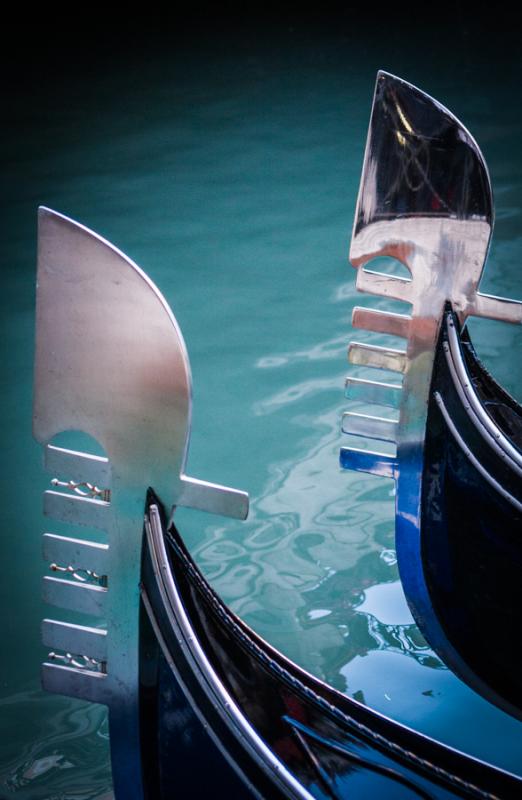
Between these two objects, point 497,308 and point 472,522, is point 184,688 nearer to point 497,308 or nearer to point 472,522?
point 472,522

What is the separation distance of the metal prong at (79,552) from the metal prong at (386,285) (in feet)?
1.70

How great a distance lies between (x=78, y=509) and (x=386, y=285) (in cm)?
53

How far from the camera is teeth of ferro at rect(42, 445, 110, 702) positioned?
2.96 feet

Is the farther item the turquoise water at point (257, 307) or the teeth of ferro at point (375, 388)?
the turquoise water at point (257, 307)

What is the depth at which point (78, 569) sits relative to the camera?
91 cm

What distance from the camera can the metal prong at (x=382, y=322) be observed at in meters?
1.28

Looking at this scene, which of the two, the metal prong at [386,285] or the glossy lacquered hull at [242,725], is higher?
the metal prong at [386,285]

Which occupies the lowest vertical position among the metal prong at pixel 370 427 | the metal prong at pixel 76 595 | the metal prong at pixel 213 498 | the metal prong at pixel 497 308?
the metal prong at pixel 76 595

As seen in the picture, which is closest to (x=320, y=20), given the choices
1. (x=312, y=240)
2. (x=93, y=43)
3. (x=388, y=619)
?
(x=93, y=43)

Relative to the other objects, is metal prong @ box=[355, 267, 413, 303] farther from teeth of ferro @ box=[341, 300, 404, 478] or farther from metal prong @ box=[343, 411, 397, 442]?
metal prong @ box=[343, 411, 397, 442]

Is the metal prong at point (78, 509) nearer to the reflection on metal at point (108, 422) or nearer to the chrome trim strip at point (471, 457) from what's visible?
the reflection on metal at point (108, 422)

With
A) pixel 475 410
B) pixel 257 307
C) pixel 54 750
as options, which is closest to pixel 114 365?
pixel 475 410


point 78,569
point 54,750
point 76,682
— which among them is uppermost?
point 78,569

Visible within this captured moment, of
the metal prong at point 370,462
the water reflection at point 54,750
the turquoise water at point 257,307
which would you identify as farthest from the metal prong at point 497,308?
the water reflection at point 54,750
